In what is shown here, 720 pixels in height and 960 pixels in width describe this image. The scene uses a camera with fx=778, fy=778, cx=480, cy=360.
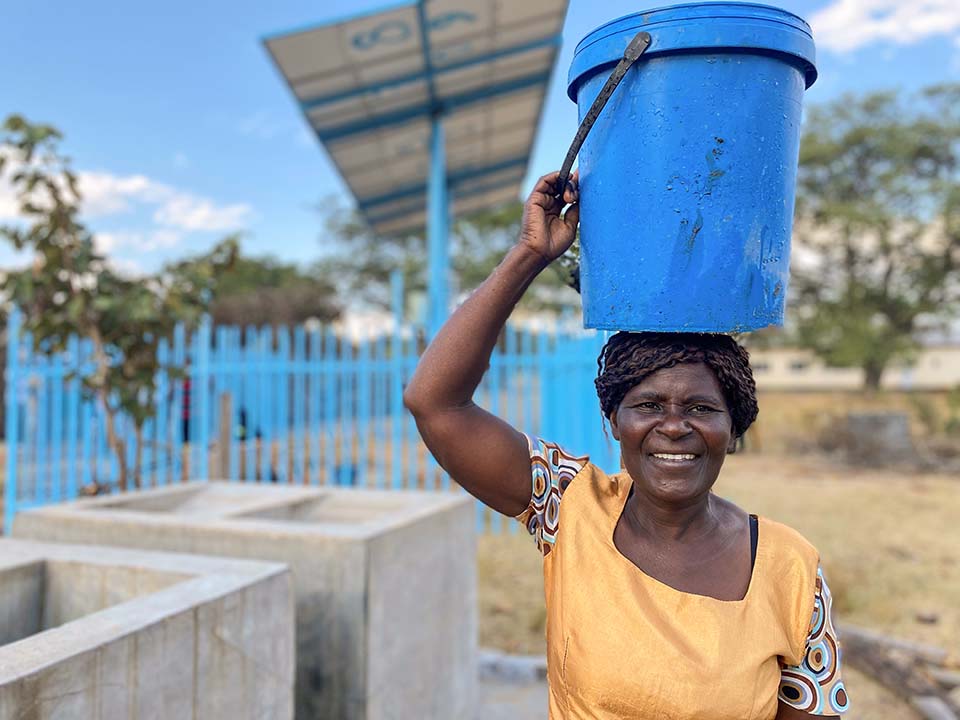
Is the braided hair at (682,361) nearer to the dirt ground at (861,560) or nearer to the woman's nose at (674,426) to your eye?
the woman's nose at (674,426)

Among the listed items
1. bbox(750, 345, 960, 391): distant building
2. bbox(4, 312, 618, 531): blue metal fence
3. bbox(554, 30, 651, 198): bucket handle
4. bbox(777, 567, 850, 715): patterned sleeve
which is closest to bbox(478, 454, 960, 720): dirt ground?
bbox(4, 312, 618, 531): blue metal fence

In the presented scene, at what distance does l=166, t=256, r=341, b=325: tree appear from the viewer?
20438 millimetres

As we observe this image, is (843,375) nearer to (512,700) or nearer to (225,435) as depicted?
(225,435)

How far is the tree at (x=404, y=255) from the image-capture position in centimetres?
2016

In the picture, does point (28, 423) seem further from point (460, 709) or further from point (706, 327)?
point (706, 327)

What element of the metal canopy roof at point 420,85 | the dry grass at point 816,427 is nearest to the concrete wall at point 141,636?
the metal canopy roof at point 420,85

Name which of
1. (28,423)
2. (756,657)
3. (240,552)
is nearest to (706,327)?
(756,657)

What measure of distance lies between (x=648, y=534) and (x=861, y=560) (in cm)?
631

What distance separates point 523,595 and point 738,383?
4832 mm

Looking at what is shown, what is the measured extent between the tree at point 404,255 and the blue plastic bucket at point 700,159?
56.2 ft

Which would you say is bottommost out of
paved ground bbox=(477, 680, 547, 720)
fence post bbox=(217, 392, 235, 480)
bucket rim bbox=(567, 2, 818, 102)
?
paved ground bbox=(477, 680, 547, 720)

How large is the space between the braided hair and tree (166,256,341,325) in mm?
17453

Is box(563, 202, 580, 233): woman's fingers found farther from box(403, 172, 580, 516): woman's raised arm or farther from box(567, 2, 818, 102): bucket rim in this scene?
box(567, 2, 818, 102): bucket rim

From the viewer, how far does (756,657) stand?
127cm
